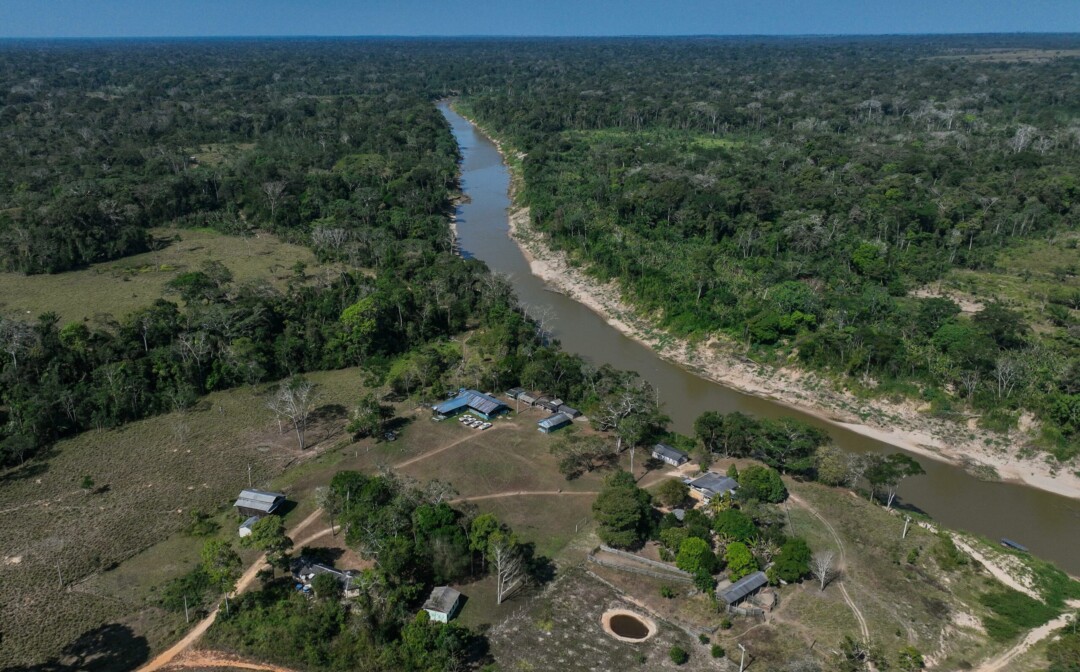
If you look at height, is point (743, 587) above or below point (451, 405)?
below

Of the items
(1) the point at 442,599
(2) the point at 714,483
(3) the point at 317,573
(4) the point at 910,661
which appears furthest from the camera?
(2) the point at 714,483

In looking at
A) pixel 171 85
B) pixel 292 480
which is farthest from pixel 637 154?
pixel 171 85

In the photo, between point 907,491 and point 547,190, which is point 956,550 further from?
point 547,190

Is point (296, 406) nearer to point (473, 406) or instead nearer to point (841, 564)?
point (473, 406)

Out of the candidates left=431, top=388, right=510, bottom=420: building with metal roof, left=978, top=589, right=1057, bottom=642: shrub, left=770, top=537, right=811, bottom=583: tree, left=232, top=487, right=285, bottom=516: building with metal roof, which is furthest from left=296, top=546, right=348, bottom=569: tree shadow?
left=978, top=589, right=1057, bottom=642: shrub

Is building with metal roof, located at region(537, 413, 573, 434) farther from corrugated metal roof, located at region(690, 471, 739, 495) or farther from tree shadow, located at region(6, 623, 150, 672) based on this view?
tree shadow, located at region(6, 623, 150, 672)

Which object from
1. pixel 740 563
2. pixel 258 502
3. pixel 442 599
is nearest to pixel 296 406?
pixel 258 502
